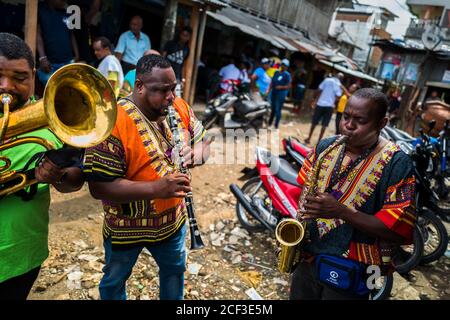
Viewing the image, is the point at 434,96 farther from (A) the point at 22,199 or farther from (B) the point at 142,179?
(A) the point at 22,199

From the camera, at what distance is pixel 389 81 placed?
18750 mm

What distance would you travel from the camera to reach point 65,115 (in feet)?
5.06

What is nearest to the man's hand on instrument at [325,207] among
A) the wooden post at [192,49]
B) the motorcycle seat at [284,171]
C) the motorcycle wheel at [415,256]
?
the motorcycle seat at [284,171]

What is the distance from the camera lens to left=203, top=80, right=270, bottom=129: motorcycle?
8.02 metres

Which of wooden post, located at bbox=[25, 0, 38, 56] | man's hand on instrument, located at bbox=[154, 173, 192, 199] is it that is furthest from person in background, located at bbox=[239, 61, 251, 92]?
man's hand on instrument, located at bbox=[154, 173, 192, 199]

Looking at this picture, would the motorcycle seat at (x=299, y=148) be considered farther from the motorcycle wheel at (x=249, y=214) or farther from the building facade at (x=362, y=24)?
the building facade at (x=362, y=24)

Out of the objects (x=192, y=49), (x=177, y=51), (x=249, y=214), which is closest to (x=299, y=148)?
(x=249, y=214)

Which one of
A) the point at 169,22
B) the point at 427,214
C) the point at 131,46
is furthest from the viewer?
the point at 169,22

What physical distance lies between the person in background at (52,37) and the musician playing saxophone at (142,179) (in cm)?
383

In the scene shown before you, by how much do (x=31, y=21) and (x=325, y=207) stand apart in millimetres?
4988

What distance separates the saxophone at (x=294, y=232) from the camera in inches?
76.4

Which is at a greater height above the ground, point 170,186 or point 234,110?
point 170,186

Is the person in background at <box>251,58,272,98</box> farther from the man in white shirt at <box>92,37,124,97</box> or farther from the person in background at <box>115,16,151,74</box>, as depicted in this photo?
the man in white shirt at <box>92,37,124,97</box>
